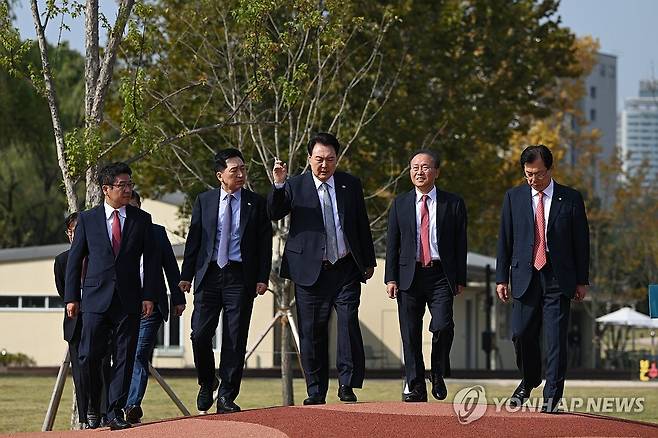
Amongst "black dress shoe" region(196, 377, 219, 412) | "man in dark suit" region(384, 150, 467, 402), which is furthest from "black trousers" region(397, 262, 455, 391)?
"black dress shoe" region(196, 377, 219, 412)

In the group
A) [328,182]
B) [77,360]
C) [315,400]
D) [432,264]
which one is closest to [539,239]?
[432,264]

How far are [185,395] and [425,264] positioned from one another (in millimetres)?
14799

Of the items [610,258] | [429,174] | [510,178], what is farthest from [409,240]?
[610,258]

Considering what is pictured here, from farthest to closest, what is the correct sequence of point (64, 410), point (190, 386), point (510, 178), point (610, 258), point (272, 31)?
point (610, 258) < point (510, 178) < point (190, 386) < point (272, 31) < point (64, 410)

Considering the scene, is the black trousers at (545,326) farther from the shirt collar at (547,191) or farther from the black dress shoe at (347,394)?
the black dress shoe at (347,394)

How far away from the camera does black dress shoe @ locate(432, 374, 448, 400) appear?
38.7 feet

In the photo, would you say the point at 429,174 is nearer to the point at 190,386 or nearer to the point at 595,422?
the point at 595,422

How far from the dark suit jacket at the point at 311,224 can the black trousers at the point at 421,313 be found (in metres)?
0.44

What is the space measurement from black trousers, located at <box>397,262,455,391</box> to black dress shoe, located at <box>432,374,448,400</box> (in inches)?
1.9

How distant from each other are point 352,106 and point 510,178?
6640 mm

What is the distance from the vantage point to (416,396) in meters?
11.9

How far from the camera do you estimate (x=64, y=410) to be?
66.7 feet

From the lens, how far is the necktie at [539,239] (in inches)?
453

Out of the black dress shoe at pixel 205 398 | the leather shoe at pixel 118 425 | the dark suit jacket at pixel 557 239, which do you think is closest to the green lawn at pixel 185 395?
the black dress shoe at pixel 205 398
